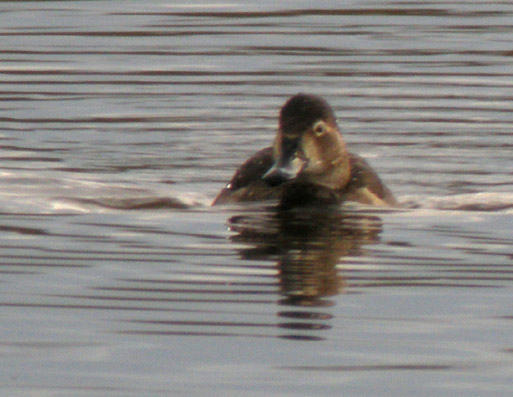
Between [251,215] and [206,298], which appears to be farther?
[251,215]

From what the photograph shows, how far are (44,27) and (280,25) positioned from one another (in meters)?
2.96

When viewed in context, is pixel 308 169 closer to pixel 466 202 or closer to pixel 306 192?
pixel 306 192

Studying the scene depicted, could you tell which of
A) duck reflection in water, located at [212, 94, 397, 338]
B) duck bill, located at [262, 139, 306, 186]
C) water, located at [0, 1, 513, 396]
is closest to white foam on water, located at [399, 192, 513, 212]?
water, located at [0, 1, 513, 396]

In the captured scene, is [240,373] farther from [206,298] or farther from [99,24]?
[99,24]

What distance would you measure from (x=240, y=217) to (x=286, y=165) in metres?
0.42

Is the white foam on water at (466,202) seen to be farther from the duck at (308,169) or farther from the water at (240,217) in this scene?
the duck at (308,169)

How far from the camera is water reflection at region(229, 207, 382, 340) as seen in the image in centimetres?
654

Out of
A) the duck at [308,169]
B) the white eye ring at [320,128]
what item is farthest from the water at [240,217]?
the white eye ring at [320,128]

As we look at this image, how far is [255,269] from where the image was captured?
7.50 metres

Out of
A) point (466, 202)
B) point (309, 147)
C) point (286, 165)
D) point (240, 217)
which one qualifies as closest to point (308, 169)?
point (309, 147)

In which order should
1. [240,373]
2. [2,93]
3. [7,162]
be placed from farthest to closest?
[2,93] → [7,162] → [240,373]

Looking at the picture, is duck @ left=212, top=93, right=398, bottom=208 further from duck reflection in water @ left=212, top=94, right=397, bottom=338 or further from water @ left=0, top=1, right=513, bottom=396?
water @ left=0, top=1, right=513, bottom=396

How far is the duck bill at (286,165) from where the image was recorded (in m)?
9.14

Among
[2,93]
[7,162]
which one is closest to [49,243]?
[7,162]
